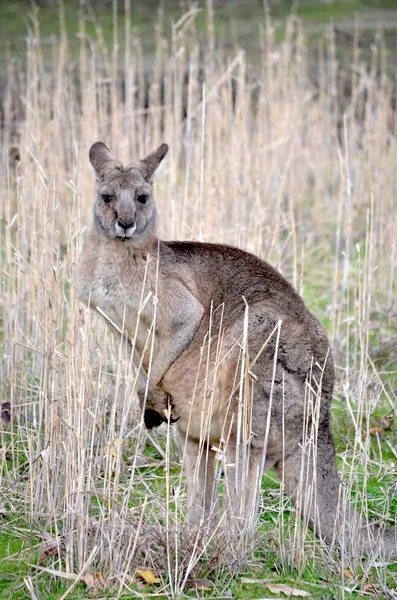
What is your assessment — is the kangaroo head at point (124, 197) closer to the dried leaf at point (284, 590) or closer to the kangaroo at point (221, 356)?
the kangaroo at point (221, 356)

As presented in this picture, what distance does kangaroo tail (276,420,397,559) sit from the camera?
321 centimetres

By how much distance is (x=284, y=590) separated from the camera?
313cm

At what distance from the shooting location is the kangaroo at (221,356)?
3.26 meters

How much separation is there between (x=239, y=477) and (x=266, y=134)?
3491 mm

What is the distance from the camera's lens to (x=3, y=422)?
13.3ft

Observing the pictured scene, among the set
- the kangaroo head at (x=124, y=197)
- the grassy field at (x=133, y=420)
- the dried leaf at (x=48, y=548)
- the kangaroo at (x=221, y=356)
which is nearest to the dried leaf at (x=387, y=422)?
the grassy field at (x=133, y=420)

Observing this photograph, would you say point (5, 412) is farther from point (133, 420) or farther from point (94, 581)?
point (94, 581)

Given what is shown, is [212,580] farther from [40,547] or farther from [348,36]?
[348,36]

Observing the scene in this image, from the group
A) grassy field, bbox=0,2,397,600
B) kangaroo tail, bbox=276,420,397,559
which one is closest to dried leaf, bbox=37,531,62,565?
grassy field, bbox=0,2,397,600

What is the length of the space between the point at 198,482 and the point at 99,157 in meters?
1.26

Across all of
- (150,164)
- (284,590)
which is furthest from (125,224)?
(284,590)

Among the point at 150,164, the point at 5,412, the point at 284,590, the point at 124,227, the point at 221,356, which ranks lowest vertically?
the point at 284,590

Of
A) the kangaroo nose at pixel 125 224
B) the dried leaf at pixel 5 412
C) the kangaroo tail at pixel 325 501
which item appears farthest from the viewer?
the dried leaf at pixel 5 412

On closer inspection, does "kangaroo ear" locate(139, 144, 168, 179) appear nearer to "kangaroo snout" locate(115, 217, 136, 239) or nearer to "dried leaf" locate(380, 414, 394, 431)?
"kangaroo snout" locate(115, 217, 136, 239)
